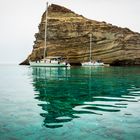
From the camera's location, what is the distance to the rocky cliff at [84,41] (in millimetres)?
119250

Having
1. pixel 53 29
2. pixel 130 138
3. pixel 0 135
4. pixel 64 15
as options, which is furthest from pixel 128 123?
pixel 64 15

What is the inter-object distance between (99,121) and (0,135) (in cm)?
402

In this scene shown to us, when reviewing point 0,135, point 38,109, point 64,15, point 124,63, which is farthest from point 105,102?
point 64,15

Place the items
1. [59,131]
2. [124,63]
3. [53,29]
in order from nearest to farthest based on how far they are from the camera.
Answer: [59,131], [124,63], [53,29]

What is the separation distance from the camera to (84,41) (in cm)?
12512

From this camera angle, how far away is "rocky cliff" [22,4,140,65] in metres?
119

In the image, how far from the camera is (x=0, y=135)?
1052 cm

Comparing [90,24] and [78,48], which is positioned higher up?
[90,24]

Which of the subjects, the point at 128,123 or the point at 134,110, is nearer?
the point at 128,123

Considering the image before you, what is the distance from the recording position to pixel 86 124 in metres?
12.2

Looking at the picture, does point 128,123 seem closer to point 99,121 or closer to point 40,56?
point 99,121

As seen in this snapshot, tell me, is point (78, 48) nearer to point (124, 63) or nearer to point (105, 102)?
point (124, 63)

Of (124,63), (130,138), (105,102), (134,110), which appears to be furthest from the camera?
(124,63)

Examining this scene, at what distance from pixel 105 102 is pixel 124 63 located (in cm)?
10161
